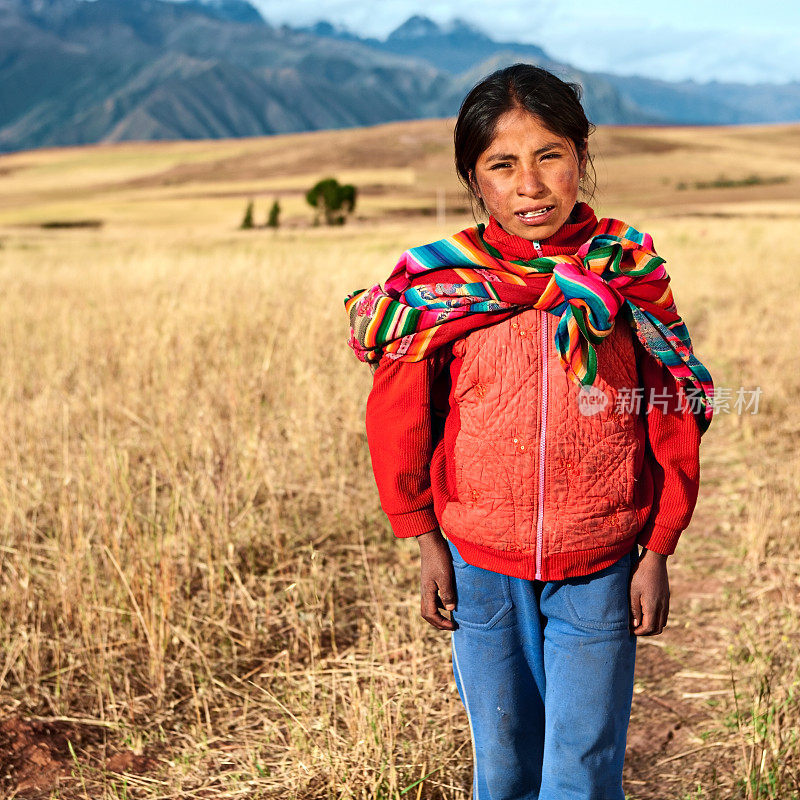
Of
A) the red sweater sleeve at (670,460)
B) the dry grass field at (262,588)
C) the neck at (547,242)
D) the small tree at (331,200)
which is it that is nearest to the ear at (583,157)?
the neck at (547,242)

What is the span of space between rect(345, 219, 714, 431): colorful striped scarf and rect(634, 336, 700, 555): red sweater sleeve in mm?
39

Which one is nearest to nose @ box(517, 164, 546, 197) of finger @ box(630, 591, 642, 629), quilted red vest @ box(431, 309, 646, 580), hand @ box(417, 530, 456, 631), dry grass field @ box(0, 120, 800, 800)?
quilted red vest @ box(431, 309, 646, 580)

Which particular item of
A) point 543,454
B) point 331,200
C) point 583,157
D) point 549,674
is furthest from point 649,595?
point 331,200

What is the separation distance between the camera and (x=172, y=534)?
2959mm

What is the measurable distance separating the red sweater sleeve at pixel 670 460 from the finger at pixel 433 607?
1.44 feet

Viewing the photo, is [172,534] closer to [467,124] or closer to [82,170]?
[467,124]

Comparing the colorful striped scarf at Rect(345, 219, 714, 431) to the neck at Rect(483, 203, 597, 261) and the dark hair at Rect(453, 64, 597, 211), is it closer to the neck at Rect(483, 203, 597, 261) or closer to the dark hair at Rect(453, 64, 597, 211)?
the neck at Rect(483, 203, 597, 261)

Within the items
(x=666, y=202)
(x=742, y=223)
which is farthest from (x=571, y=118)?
(x=666, y=202)

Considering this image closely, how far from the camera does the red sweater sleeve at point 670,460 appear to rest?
5.34 feet

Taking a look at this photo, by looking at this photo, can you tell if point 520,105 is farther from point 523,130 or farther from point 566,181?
point 566,181

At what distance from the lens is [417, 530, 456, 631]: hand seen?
5.56 feet

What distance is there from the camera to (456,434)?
169cm
